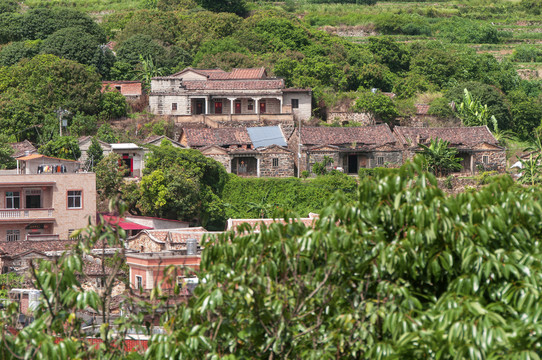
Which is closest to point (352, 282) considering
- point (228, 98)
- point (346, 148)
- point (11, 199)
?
point (11, 199)

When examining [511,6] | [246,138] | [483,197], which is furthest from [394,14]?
[483,197]

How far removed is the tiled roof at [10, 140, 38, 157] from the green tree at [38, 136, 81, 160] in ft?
2.53

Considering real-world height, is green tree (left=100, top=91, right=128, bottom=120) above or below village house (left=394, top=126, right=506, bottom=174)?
above

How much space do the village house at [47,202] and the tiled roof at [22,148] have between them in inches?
203

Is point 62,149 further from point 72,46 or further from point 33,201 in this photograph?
point 72,46

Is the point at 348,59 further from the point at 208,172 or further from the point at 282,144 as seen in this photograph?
the point at 208,172

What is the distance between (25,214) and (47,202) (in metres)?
1.03

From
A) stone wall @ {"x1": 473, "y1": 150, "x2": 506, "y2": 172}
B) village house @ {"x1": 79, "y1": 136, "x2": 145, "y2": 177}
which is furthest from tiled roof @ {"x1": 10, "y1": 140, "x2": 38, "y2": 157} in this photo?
stone wall @ {"x1": 473, "y1": 150, "x2": 506, "y2": 172}

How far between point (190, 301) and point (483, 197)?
3.61 meters

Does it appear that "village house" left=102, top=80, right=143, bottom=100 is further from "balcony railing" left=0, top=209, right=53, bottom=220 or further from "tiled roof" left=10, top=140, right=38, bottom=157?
"balcony railing" left=0, top=209, right=53, bottom=220

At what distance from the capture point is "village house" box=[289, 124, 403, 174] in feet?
146

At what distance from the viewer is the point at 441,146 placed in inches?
1759

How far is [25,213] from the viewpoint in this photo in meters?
38.2

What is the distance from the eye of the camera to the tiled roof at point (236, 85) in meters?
50.3
